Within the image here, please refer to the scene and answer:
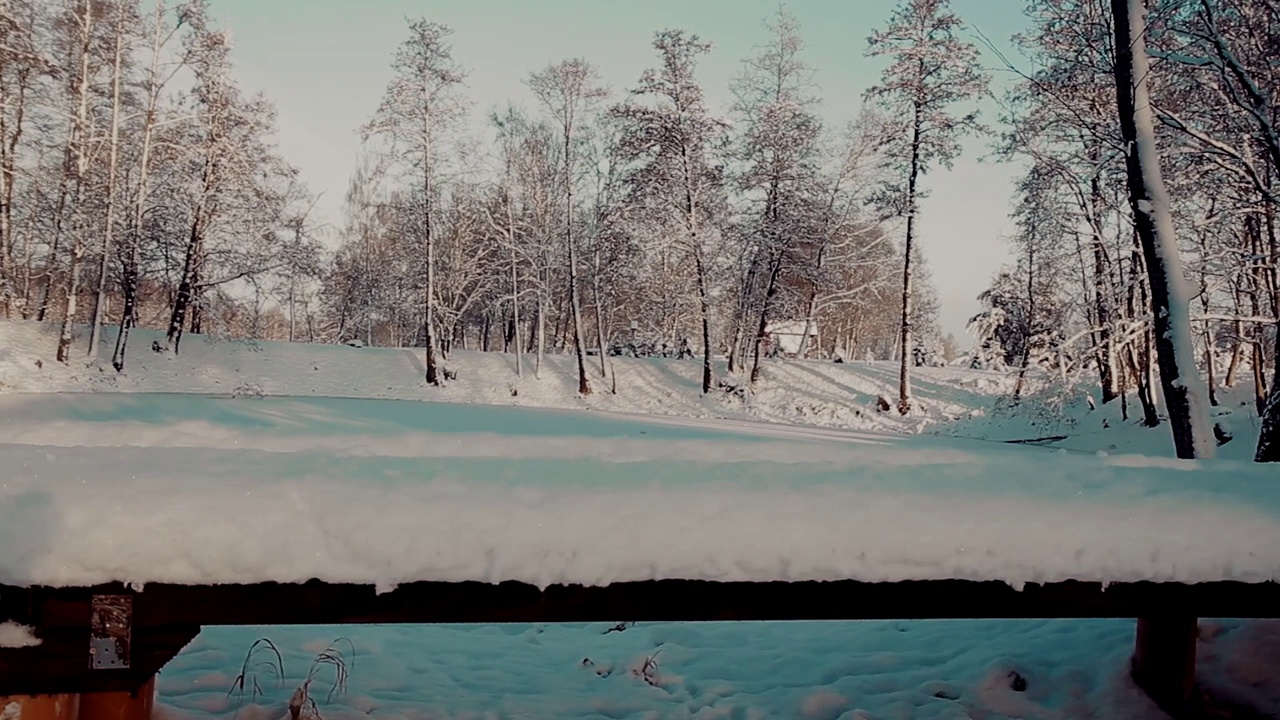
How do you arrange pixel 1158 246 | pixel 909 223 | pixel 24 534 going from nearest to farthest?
pixel 24 534
pixel 1158 246
pixel 909 223

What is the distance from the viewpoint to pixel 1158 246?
6.22 metres

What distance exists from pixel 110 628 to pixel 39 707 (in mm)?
383

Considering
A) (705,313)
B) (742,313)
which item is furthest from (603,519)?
(742,313)

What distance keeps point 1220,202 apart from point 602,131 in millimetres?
16784

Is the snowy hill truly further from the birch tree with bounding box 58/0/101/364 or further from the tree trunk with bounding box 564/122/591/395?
the birch tree with bounding box 58/0/101/364

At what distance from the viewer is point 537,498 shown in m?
2.35

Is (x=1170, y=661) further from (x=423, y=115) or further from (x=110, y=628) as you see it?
(x=423, y=115)

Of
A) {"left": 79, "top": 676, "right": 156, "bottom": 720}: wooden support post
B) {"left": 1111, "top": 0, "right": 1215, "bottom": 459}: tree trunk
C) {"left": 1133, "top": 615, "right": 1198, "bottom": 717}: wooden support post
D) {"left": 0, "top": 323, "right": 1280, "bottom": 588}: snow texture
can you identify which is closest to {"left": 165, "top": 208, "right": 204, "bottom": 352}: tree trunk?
{"left": 0, "top": 323, "right": 1280, "bottom": 588}: snow texture

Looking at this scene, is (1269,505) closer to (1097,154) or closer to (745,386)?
(1097,154)

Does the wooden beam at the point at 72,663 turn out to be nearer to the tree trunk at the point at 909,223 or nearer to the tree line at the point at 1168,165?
the tree line at the point at 1168,165

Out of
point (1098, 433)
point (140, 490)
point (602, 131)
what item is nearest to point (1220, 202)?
point (1098, 433)

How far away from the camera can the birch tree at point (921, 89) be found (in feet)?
63.9

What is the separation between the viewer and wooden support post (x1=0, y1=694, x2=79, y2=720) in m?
2.15

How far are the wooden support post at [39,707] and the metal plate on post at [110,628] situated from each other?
9.2 inches
